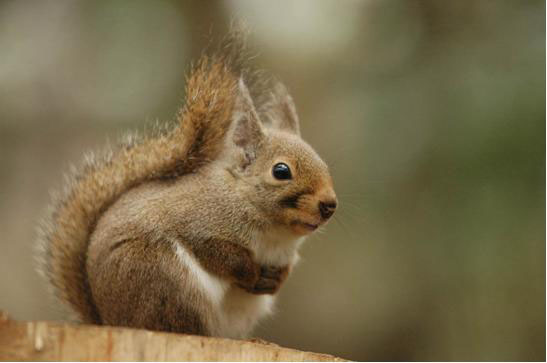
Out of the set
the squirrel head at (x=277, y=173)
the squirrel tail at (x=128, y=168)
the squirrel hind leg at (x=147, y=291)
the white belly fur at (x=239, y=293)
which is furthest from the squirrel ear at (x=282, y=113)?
the squirrel hind leg at (x=147, y=291)

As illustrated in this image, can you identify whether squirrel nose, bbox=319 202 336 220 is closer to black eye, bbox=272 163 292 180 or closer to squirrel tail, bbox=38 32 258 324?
black eye, bbox=272 163 292 180

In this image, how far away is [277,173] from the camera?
5.96 ft

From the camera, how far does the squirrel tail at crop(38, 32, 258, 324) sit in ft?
5.78

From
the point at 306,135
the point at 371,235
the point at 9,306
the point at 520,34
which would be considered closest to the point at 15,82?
the point at 9,306

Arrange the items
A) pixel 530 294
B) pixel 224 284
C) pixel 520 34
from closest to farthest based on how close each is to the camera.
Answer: pixel 224 284 → pixel 530 294 → pixel 520 34

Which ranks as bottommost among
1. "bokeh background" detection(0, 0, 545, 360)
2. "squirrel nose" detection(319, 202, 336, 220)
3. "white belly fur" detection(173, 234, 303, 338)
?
"white belly fur" detection(173, 234, 303, 338)

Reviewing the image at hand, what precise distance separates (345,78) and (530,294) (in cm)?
147

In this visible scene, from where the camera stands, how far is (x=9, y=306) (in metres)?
3.21

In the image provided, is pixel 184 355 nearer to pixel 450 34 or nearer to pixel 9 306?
pixel 9 306

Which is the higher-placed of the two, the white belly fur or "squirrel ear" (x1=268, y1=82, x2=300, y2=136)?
"squirrel ear" (x1=268, y1=82, x2=300, y2=136)

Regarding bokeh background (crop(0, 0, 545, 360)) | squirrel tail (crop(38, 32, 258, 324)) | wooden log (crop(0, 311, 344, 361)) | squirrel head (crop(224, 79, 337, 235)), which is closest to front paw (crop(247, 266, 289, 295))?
squirrel head (crop(224, 79, 337, 235))

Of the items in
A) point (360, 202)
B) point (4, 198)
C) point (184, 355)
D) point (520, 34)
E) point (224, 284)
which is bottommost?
point (184, 355)

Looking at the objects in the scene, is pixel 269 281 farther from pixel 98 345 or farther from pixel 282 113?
pixel 98 345

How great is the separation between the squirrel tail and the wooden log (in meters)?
0.50
